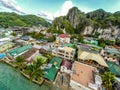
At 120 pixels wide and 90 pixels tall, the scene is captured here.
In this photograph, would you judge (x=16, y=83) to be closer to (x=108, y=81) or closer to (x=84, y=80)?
(x=84, y=80)

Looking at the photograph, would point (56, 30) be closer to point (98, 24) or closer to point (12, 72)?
point (98, 24)

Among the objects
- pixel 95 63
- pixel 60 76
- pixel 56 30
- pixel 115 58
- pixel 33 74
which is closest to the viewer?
pixel 33 74

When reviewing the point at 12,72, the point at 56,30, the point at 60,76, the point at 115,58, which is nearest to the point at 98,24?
the point at 56,30

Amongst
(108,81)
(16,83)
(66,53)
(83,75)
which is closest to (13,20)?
(66,53)

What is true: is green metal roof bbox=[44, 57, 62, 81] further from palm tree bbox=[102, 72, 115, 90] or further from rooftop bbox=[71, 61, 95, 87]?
palm tree bbox=[102, 72, 115, 90]

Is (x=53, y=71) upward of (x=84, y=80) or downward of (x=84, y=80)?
downward

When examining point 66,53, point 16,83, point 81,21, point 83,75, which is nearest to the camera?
point 16,83

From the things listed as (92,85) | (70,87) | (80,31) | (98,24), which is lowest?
(70,87)
